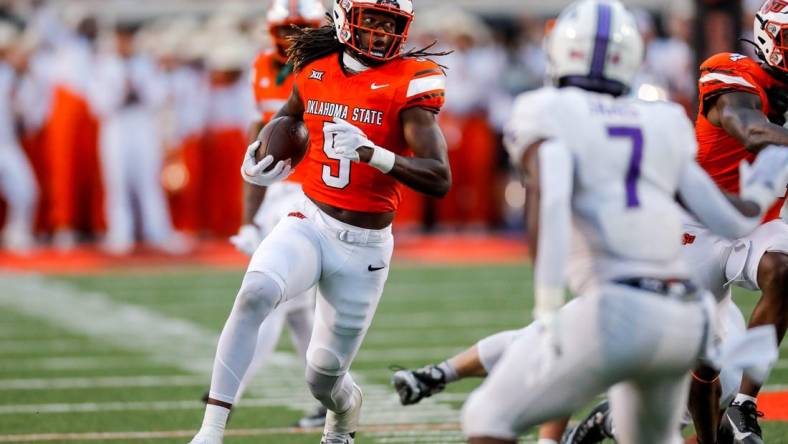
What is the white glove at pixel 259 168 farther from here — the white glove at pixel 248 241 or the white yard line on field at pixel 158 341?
the white yard line on field at pixel 158 341

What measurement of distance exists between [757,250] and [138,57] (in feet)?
29.8

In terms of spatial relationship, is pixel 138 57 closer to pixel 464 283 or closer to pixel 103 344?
pixel 464 283

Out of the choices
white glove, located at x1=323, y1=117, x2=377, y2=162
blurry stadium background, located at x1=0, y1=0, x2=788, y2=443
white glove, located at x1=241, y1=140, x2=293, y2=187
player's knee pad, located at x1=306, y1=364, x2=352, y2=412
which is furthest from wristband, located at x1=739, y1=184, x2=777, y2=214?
blurry stadium background, located at x1=0, y1=0, x2=788, y2=443

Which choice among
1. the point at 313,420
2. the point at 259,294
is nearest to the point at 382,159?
the point at 259,294

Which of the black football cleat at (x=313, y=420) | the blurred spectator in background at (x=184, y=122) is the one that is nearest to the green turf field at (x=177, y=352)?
the black football cleat at (x=313, y=420)

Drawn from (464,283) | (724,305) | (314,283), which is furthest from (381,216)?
(464,283)

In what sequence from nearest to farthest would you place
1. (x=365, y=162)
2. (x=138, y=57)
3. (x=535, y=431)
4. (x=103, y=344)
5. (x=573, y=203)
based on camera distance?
(x=573, y=203), (x=365, y=162), (x=535, y=431), (x=103, y=344), (x=138, y=57)

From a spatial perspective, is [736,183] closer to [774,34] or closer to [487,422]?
[774,34]

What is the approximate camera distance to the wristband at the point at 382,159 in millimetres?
4483

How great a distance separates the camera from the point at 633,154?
3631 millimetres

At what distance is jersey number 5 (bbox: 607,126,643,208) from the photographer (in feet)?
11.9

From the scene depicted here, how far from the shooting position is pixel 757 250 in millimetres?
5164

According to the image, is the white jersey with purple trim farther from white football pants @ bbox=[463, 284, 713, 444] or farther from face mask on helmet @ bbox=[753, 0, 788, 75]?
face mask on helmet @ bbox=[753, 0, 788, 75]

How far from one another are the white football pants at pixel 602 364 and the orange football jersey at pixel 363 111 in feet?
4.50
